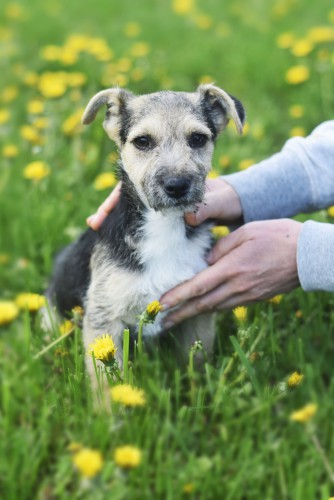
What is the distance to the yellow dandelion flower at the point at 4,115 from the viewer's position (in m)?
5.88

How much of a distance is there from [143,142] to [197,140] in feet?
0.88

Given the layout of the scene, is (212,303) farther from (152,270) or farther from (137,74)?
(137,74)

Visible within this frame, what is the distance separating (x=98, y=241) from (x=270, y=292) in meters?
0.95

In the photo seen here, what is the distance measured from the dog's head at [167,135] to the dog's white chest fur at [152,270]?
0.60ft

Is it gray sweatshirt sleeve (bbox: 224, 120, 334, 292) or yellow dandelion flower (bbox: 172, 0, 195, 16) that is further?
yellow dandelion flower (bbox: 172, 0, 195, 16)

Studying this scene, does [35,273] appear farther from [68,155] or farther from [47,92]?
[47,92]

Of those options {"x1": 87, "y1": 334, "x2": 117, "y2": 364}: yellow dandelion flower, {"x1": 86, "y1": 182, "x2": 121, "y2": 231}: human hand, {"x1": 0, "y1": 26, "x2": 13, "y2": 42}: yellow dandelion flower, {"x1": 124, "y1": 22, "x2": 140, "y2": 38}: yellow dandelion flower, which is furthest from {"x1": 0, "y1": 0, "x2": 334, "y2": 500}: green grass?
{"x1": 0, "y1": 26, "x2": 13, "y2": 42}: yellow dandelion flower

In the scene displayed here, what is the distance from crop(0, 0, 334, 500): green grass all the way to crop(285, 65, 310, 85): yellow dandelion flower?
0.12 meters

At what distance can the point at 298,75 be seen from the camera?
19.1ft

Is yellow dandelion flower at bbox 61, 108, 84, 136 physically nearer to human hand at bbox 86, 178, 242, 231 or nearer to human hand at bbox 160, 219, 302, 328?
human hand at bbox 86, 178, 242, 231

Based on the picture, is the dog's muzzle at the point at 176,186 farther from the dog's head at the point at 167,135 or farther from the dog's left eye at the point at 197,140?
the dog's left eye at the point at 197,140

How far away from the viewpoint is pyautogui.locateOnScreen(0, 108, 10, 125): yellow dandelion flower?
5.88 meters

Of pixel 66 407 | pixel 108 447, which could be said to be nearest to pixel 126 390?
pixel 108 447

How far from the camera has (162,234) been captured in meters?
3.24
